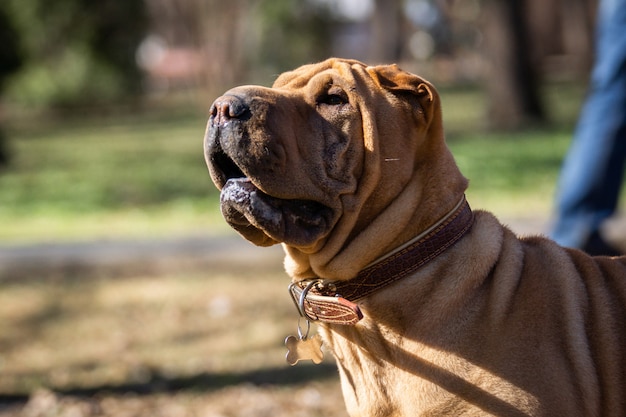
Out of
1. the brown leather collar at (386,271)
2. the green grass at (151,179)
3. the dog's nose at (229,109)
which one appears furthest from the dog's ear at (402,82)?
the green grass at (151,179)

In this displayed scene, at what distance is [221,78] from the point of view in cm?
2902

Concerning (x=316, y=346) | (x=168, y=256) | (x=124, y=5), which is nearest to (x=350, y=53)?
(x=124, y=5)

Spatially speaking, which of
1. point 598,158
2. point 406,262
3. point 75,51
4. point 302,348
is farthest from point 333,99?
point 75,51

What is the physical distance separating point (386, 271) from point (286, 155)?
0.50m

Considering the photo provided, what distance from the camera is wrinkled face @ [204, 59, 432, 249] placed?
110 inches

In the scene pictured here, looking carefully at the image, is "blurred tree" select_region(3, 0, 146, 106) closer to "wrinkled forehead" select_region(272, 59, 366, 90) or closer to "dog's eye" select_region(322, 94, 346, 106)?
"wrinkled forehead" select_region(272, 59, 366, 90)

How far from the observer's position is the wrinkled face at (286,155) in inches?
110

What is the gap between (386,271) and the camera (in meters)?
2.92

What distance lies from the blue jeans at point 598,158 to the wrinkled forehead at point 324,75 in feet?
7.88

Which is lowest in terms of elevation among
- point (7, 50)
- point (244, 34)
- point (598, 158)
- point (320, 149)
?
point (244, 34)

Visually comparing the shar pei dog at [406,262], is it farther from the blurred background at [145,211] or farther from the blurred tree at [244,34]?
the blurred tree at [244,34]

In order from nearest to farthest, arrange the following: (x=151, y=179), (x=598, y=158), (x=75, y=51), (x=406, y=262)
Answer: (x=406, y=262)
(x=598, y=158)
(x=151, y=179)
(x=75, y=51)

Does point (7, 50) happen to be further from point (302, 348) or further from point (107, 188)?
point (302, 348)

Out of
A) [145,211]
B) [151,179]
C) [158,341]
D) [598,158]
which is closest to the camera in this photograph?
[598,158]
